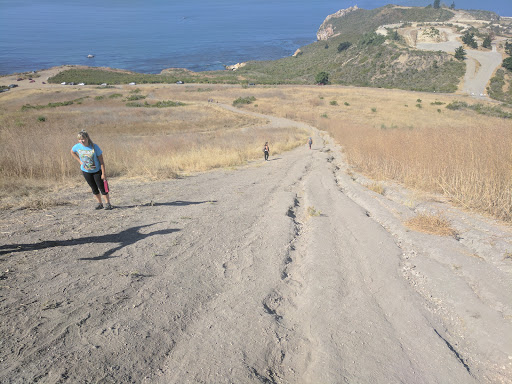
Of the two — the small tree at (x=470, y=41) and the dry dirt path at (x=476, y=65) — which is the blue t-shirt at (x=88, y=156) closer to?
the dry dirt path at (x=476, y=65)

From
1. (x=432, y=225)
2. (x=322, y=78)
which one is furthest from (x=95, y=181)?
(x=322, y=78)

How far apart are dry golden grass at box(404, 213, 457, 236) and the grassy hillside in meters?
66.4

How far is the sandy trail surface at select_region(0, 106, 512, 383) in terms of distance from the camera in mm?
2844

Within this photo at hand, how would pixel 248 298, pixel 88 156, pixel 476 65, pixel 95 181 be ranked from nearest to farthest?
pixel 248 298, pixel 88 156, pixel 95 181, pixel 476 65

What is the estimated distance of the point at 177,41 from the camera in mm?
162750

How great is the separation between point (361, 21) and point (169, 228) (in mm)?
186936

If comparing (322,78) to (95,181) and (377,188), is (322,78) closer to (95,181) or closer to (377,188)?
(377,188)

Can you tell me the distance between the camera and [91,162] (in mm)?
6496

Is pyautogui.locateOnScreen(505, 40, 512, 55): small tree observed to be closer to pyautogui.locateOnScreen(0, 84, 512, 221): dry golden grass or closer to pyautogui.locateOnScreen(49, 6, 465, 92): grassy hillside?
pyautogui.locateOnScreen(49, 6, 465, 92): grassy hillside

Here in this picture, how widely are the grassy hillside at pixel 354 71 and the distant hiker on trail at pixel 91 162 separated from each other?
6943 cm

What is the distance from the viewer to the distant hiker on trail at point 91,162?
641cm

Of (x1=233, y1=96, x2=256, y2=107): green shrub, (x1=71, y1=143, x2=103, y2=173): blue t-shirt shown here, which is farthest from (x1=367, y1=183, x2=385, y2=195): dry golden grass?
(x1=233, y1=96, x2=256, y2=107): green shrub

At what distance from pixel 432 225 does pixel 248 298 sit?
4.07 meters

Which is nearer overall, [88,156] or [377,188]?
[88,156]
